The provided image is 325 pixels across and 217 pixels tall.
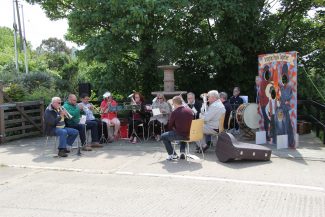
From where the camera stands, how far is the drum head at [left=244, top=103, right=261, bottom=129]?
11.0m

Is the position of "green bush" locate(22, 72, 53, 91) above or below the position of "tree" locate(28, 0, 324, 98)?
below

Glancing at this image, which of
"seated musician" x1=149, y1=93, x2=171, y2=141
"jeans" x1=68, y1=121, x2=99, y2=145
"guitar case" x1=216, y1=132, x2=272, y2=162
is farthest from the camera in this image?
"seated musician" x1=149, y1=93, x2=171, y2=141

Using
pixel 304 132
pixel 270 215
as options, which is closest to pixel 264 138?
pixel 304 132

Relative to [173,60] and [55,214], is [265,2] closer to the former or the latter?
[173,60]

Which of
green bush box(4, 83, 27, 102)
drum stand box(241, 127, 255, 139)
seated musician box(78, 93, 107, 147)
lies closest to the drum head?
drum stand box(241, 127, 255, 139)

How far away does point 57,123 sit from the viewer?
9797 mm

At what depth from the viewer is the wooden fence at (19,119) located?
39.2 ft

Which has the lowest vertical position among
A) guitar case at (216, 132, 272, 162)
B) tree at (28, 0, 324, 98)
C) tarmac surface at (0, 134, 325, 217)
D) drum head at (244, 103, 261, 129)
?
tarmac surface at (0, 134, 325, 217)

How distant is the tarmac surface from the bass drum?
142cm

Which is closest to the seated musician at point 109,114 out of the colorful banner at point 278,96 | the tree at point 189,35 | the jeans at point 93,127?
the jeans at point 93,127

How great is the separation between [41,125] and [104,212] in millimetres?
8556

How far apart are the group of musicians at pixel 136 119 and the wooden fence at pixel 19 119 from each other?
263 centimetres

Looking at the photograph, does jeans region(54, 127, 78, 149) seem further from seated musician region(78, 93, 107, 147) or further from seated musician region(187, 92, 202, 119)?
seated musician region(187, 92, 202, 119)

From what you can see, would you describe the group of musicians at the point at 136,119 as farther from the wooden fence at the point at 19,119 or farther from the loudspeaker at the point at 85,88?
the wooden fence at the point at 19,119
